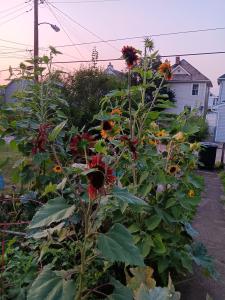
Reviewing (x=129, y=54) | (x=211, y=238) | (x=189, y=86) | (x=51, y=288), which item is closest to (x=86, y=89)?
(x=211, y=238)

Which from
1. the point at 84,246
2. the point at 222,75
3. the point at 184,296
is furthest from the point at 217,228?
the point at 222,75

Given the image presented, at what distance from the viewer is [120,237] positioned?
1.41m

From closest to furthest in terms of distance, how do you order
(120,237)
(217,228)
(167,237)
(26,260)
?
(120,237) → (26,260) → (167,237) → (217,228)

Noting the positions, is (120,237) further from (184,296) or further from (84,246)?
(184,296)

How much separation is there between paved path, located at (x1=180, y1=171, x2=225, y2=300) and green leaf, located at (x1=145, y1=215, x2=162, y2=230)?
669 millimetres

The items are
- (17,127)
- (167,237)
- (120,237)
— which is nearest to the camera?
(120,237)

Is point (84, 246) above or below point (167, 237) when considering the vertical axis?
above

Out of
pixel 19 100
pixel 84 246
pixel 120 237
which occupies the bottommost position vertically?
pixel 84 246

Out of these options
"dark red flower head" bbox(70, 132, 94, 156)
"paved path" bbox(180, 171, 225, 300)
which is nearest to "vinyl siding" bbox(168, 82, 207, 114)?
"paved path" bbox(180, 171, 225, 300)

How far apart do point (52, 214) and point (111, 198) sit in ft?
1.43

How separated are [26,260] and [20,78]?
2.18 metres

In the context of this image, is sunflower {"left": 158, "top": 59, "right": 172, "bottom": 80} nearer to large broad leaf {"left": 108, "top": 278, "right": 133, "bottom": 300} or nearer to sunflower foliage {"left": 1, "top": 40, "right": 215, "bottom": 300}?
sunflower foliage {"left": 1, "top": 40, "right": 215, "bottom": 300}

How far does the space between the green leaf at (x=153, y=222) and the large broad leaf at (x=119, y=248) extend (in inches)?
38.4

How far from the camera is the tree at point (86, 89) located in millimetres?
10016
